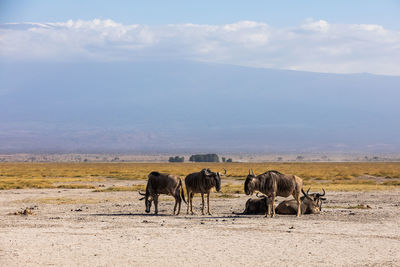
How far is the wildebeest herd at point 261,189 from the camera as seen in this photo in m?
19.8

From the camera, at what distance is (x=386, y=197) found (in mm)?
28641

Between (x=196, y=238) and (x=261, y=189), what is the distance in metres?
4.76

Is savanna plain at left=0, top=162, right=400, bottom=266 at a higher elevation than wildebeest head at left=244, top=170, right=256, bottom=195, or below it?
below

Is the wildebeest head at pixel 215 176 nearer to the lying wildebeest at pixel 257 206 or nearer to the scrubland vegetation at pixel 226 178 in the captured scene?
the lying wildebeest at pixel 257 206

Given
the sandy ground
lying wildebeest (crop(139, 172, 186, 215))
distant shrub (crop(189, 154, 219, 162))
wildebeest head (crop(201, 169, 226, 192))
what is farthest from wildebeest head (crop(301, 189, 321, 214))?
distant shrub (crop(189, 154, 219, 162))

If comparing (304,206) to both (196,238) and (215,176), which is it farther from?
(196,238)

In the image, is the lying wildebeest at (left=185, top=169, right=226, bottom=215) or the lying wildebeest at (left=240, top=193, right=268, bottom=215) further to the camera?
the lying wildebeest at (left=240, top=193, right=268, bottom=215)

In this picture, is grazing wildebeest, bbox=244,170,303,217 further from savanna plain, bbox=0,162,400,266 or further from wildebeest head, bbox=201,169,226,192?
wildebeest head, bbox=201,169,226,192

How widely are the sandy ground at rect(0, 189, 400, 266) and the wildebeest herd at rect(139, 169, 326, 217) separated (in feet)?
1.80

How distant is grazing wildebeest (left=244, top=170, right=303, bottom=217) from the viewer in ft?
64.5

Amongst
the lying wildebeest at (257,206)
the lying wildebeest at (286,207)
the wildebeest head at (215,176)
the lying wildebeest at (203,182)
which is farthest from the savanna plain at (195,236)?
the wildebeest head at (215,176)

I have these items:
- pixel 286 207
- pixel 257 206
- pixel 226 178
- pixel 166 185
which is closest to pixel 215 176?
pixel 166 185

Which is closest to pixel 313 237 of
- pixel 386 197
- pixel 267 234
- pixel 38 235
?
pixel 267 234

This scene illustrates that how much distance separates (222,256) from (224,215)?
7492mm
